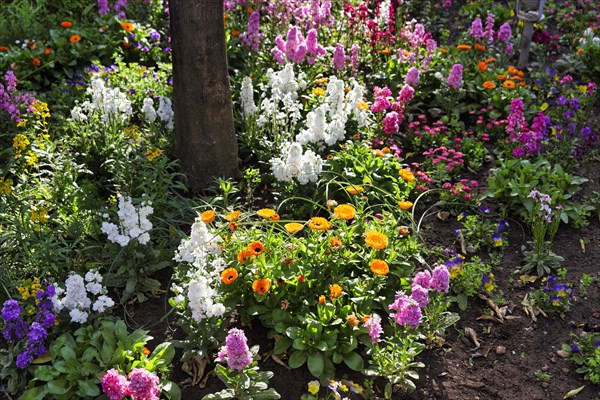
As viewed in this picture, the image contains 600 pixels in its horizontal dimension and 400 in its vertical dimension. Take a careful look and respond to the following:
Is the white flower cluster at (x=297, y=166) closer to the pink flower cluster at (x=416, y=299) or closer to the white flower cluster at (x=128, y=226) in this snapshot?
the white flower cluster at (x=128, y=226)

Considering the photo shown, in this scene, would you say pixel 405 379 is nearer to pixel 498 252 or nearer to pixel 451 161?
pixel 498 252

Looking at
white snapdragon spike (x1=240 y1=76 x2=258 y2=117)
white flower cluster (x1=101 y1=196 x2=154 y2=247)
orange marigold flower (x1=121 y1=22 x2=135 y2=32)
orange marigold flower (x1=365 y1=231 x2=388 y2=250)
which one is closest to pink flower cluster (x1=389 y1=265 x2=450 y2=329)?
orange marigold flower (x1=365 y1=231 x2=388 y2=250)

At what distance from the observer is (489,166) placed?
17.5ft

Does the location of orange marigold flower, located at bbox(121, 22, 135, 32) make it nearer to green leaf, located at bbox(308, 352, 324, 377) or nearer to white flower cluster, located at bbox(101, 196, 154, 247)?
white flower cluster, located at bbox(101, 196, 154, 247)

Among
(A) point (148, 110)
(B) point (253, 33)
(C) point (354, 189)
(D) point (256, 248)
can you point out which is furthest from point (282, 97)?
(D) point (256, 248)

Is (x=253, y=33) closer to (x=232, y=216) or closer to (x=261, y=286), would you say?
(x=232, y=216)

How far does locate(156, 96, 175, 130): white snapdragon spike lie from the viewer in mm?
5078

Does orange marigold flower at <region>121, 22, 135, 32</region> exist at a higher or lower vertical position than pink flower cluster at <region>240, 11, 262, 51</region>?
lower

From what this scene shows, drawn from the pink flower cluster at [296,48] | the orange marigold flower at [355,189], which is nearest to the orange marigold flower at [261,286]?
the orange marigold flower at [355,189]

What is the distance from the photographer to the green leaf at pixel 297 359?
3.46 m

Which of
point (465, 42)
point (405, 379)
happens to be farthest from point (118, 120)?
point (465, 42)

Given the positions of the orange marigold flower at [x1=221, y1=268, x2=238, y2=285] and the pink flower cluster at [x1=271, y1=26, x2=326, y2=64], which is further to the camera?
Result: the pink flower cluster at [x1=271, y1=26, x2=326, y2=64]

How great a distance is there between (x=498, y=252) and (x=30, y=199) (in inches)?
130

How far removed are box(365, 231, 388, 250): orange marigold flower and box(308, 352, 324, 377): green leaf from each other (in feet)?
2.28
